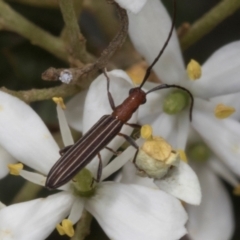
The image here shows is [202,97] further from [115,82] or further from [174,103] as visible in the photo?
[115,82]

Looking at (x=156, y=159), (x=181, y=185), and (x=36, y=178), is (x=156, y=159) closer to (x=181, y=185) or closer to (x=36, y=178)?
(x=181, y=185)

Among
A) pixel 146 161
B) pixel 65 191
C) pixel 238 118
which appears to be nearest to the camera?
pixel 146 161

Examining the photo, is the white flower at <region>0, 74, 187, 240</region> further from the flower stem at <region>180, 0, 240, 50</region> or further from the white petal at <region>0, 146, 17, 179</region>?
the flower stem at <region>180, 0, 240, 50</region>

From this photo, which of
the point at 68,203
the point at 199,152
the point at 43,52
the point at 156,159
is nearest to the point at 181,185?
the point at 156,159

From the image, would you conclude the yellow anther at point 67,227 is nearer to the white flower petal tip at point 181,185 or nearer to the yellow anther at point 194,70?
the white flower petal tip at point 181,185

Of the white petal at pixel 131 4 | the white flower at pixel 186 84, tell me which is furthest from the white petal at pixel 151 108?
the white petal at pixel 131 4

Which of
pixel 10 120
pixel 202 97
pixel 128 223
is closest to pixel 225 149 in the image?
pixel 202 97

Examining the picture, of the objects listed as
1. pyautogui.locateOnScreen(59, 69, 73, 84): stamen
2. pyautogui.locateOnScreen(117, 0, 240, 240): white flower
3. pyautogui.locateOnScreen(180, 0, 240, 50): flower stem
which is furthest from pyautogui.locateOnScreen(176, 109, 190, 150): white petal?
pyautogui.locateOnScreen(59, 69, 73, 84): stamen
